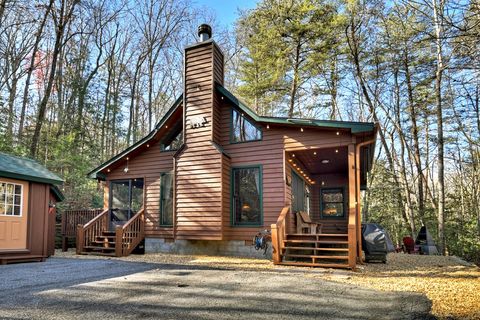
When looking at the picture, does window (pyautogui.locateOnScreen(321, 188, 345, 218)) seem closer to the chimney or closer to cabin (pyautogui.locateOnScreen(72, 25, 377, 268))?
cabin (pyautogui.locateOnScreen(72, 25, 377, 268))

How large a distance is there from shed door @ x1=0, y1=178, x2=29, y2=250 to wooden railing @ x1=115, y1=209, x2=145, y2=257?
2.17 meters

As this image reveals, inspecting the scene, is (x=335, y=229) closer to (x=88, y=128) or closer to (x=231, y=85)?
(x=231, y=85)

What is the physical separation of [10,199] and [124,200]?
3.75m

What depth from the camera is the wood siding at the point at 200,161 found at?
8.94 meters

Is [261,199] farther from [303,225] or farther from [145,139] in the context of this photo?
[145,139]

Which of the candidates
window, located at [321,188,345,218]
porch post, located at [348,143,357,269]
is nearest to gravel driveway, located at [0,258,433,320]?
porch post, located at [348,143,357,269]

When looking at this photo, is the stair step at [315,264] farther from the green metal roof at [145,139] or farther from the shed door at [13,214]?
the shed door at [13,214]

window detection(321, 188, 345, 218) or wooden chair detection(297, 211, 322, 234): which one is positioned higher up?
window detection(321, 188, 345, 218)

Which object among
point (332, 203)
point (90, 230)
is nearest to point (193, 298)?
point (90, 230)

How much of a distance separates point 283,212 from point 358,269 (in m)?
2.13

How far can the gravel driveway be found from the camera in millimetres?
3430

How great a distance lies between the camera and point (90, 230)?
10.1 metres

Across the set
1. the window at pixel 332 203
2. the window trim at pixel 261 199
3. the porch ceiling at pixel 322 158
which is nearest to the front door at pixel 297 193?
the porch ceiling at pixel 322 158

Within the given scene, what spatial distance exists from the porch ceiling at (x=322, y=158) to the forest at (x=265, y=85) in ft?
14.7
